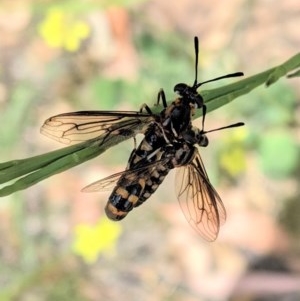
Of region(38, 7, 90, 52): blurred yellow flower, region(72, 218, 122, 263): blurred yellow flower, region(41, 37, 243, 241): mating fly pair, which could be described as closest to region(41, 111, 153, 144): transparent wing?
region(41, 37, 243, 241): mating fly pair

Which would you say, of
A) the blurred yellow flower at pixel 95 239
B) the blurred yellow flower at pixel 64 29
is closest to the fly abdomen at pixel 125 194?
the blurred yellow flower at pixel 95 239

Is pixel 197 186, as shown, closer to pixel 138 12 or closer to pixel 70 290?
pixel 70 290

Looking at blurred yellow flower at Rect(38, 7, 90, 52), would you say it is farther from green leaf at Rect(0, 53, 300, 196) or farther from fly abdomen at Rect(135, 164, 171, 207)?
green leaf at Rect(0, 53, 300, 196)

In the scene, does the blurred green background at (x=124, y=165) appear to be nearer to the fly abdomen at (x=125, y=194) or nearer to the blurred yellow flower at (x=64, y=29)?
the blurred yellow flower at (x=64, y=29)

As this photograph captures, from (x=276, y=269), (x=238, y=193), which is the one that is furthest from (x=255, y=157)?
(x=276, y=269)

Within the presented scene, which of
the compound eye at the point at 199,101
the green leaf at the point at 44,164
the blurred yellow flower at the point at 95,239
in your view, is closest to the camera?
the green leaf at the point at 44,164

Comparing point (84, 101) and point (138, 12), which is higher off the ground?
point (138, 12)

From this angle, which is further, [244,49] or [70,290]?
[244,49]
